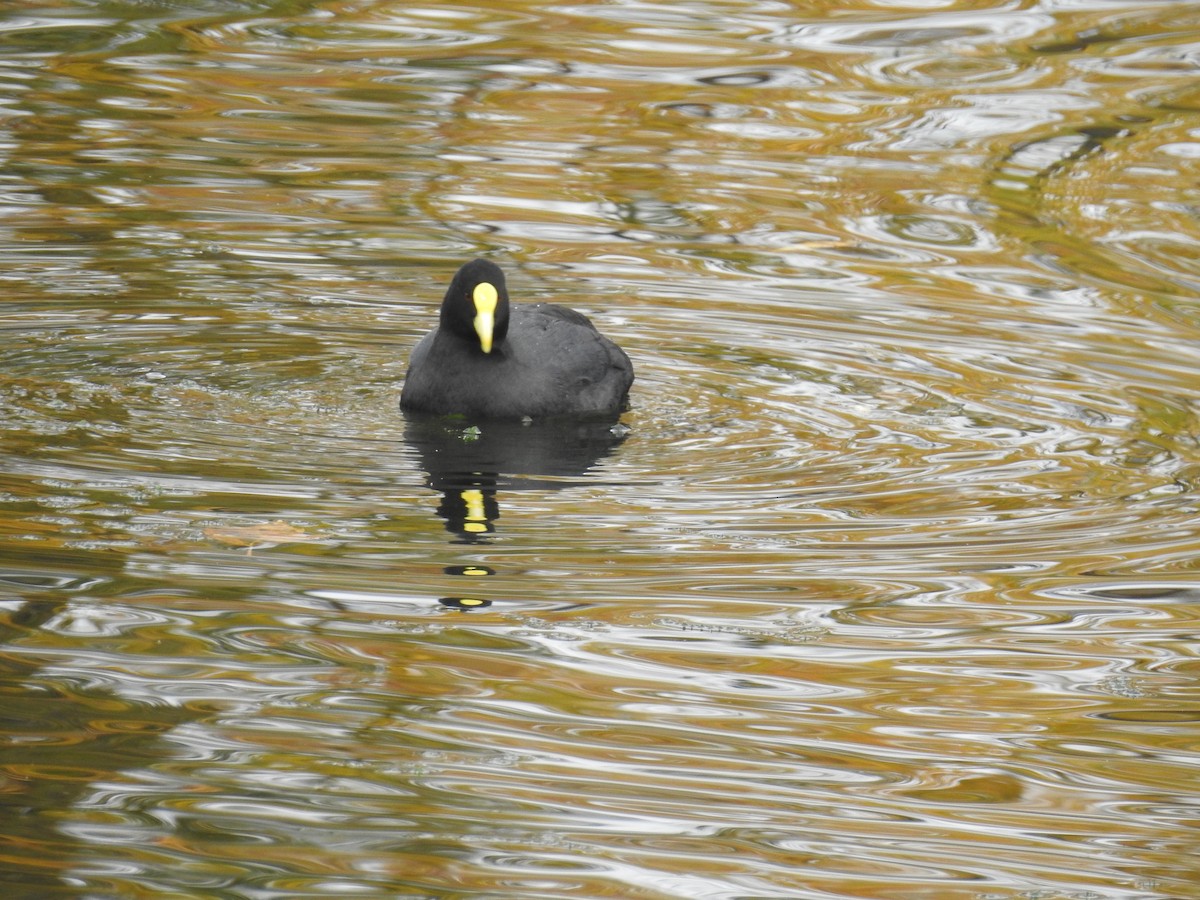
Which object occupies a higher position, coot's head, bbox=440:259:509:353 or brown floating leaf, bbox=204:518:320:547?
coot's head, bbox=440:259:509:353

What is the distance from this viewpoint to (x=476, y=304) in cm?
784

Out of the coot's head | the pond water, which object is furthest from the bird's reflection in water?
the coot's head

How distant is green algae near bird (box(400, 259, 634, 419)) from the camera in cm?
779

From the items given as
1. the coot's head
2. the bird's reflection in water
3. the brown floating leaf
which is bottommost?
the bird's reflection in water

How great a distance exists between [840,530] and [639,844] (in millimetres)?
2395

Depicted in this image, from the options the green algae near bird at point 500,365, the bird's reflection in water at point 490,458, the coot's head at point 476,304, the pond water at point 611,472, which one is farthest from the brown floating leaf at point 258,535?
the coot's head at point 476,304

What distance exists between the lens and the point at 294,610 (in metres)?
5.50

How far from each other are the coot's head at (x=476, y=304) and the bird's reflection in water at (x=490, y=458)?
14.3 inches

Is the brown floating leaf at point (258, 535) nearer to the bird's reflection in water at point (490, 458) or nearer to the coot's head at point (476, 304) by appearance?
the bird's reflection in water at point (490, 458)

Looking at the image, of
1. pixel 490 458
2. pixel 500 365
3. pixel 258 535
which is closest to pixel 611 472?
pixel 490 458

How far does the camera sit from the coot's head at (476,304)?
25.7 feet

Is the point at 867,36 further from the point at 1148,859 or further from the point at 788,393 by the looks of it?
the point at 1148,859

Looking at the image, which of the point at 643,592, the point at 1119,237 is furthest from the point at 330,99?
the point at 643,592

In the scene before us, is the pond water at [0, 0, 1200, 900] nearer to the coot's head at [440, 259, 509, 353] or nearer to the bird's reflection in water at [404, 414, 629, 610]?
the bird's reflection in water at [404, 414, 629, 610]
